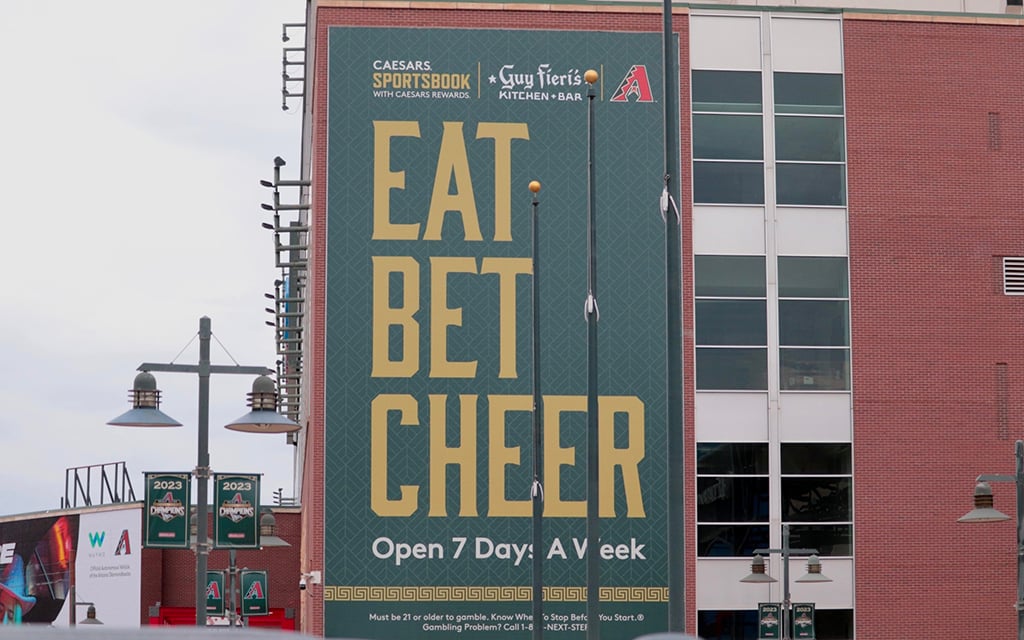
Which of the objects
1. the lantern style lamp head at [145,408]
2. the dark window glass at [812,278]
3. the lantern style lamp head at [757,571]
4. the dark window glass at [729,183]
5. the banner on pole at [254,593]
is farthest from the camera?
the banner on pole at [254,593]

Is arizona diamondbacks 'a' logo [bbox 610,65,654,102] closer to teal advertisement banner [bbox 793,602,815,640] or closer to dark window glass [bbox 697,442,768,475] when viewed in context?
dark window glass [bbox 697,442,768,475]

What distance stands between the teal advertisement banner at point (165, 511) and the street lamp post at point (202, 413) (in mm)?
389

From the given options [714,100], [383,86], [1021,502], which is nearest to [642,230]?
[714,100]

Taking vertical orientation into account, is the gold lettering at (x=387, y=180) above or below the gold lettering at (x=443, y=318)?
above

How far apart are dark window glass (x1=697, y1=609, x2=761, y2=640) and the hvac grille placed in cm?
1087

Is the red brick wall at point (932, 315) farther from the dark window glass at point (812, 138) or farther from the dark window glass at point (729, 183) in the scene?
the dark window glass at point (729, 183)

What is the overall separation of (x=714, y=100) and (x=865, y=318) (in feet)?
22.2

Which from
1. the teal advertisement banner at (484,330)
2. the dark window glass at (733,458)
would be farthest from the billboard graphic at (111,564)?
the dark window glass at (733,458)

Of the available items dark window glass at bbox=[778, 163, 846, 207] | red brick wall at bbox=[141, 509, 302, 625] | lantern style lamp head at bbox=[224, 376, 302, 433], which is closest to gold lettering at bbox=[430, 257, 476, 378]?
dark window glass at bbox=[778, 163, 846, 207]

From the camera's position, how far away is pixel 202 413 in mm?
23156

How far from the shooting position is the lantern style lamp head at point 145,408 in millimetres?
21969

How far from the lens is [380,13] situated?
4116 cm

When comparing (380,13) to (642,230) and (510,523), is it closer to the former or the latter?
(642,230)

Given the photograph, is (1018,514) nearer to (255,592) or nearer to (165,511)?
(165,511)
